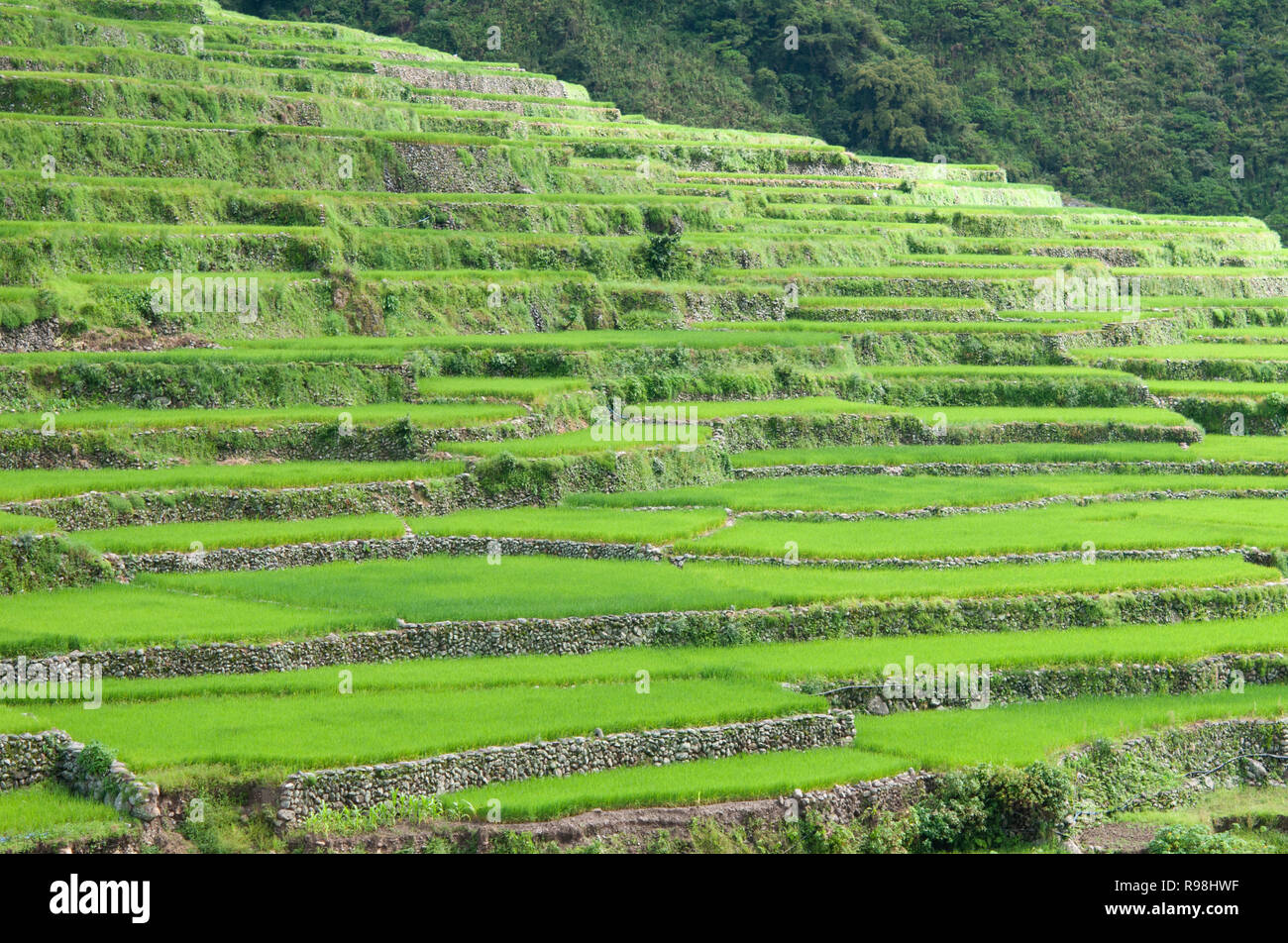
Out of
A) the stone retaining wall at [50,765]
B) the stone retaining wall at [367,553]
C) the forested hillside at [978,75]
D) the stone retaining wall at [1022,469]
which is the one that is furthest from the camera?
the forested hillside at [978,75]

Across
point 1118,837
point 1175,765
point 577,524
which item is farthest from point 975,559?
point 1118,837

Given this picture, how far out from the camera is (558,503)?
3459cm

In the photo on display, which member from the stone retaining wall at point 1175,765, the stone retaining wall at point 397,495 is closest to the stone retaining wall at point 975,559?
the stone retaining wall at point 397,495

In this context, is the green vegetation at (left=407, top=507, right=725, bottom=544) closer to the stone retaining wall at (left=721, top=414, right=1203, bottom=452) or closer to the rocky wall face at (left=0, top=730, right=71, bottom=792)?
the stone retaining wall at (left=721, top=414, right=1203, bottom=452)

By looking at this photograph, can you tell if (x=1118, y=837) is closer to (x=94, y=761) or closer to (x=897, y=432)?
(x=94, y=761)

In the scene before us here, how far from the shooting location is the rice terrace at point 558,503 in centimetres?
2052

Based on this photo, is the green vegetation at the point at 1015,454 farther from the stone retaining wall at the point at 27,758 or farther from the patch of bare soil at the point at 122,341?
the stone retaining wall at the point at 27,758

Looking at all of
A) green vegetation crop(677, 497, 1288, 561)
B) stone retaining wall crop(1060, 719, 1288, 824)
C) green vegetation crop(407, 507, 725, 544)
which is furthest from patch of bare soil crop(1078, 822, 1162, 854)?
green vegetation crop(407, 507, 725, 544)

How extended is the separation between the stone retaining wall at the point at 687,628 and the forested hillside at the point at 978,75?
261 ft

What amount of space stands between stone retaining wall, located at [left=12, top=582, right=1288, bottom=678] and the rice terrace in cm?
8

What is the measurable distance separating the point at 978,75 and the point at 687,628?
318 ft

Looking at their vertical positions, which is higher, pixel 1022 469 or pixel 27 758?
pixel 1022 469

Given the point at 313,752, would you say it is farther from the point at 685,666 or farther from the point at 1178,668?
the point at 1178,668

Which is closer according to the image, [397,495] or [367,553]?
[367,553]
